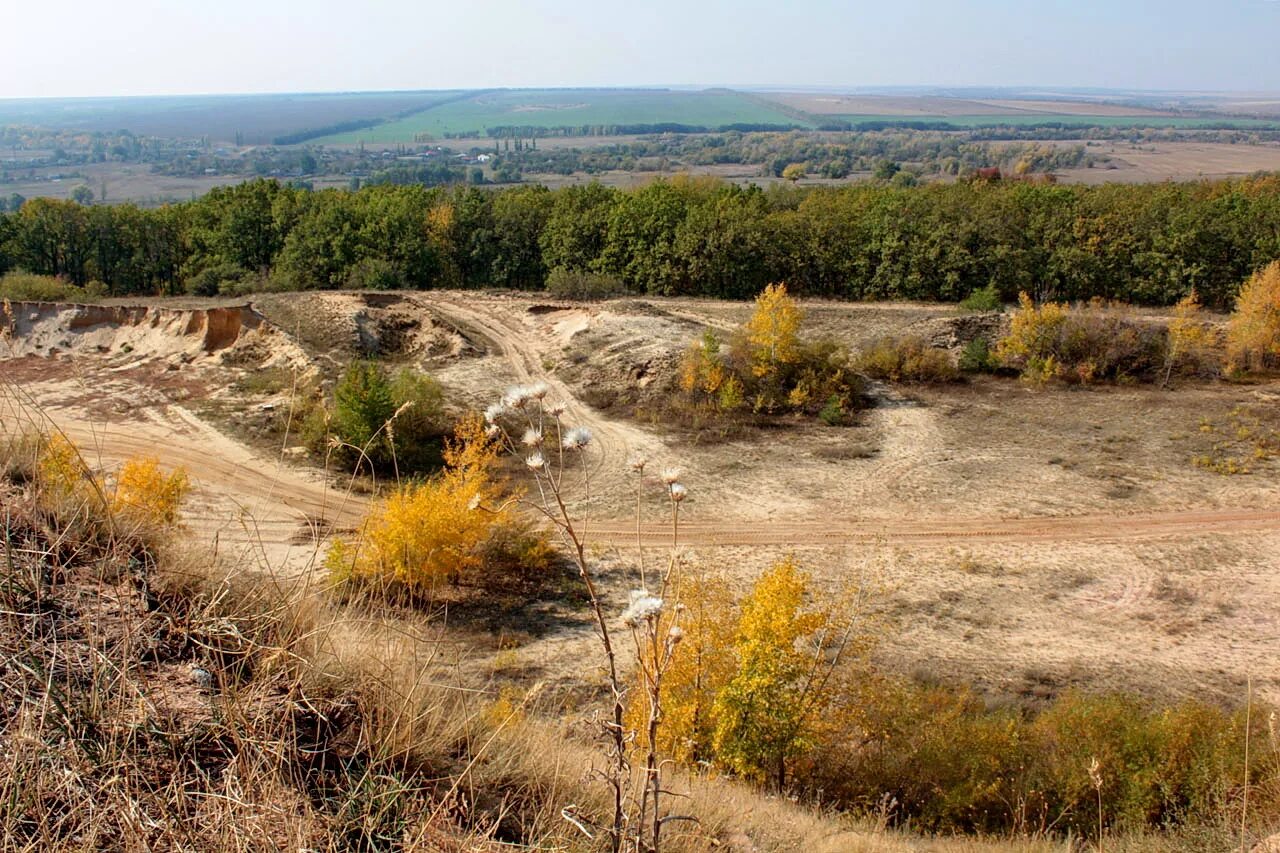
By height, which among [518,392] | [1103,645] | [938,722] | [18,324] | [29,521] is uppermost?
[518,392]

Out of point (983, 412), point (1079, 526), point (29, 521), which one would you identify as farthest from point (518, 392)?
point (983, 412)

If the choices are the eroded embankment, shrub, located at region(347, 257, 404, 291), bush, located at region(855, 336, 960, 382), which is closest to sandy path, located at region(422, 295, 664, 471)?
shrub, located at region(347, 257, 404, 291)

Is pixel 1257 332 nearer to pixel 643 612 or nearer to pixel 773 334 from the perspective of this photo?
pixel 773 334

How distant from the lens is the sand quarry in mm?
16641

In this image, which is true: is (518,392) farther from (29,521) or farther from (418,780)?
(29,521)

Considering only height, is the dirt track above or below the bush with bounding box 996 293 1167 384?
below

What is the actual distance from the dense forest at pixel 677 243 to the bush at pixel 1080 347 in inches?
381

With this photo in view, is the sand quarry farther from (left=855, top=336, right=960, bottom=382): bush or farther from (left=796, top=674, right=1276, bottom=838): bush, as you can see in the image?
(left=796, top=674, right=1276, bottom=838): bush

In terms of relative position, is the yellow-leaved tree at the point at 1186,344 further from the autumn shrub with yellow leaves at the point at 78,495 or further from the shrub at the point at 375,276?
the autumn shrub with yellow leaves at the point at 78,495

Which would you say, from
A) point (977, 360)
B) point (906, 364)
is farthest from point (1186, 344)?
point (906, 364)

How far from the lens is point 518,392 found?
389 centimetres

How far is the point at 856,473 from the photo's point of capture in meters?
24.5

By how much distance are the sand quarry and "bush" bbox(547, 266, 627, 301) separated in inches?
74.0

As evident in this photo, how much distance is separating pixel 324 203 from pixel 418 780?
47.7 m
